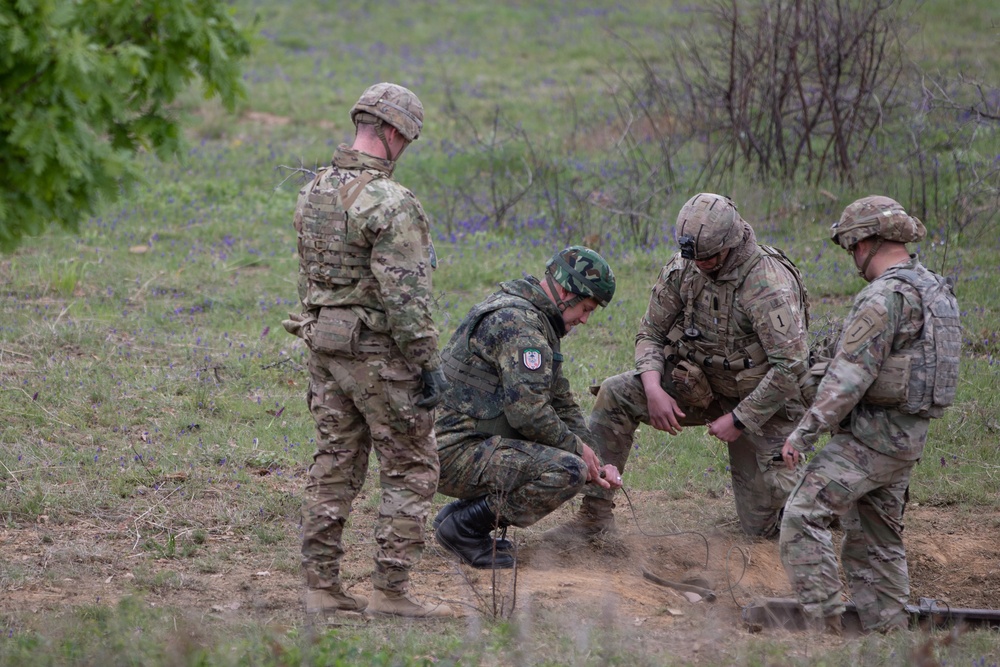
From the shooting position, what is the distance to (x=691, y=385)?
589 centimetres

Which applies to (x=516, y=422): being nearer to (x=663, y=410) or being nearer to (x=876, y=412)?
(x=663, y=410)

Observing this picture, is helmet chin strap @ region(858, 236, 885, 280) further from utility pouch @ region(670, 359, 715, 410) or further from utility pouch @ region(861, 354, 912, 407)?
utility pouch @ region(670, 359, 715, 410)

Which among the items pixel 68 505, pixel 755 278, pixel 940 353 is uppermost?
pixel 755 278

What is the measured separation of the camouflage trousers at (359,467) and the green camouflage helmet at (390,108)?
996 millimetres

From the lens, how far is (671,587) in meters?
5.50

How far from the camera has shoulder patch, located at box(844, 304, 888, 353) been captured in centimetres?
459

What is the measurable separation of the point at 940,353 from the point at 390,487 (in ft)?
8.38

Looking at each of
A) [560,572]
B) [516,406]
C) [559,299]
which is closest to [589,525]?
[560,572]

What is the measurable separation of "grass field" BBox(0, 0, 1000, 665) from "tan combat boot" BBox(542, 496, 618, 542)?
2.21 feet

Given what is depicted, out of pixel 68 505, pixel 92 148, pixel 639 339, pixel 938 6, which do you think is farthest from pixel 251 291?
pixel 938 6

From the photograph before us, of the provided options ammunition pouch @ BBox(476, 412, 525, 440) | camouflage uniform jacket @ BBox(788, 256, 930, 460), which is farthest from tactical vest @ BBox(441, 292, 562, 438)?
camouflage uniform jacket @ BBox(788, 256, 930, 460)

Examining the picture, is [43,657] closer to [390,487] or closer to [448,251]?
→ [390,487]

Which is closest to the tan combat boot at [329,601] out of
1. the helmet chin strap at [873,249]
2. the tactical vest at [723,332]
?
the tactical vest at [723,332]

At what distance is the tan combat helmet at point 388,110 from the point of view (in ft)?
14.8
